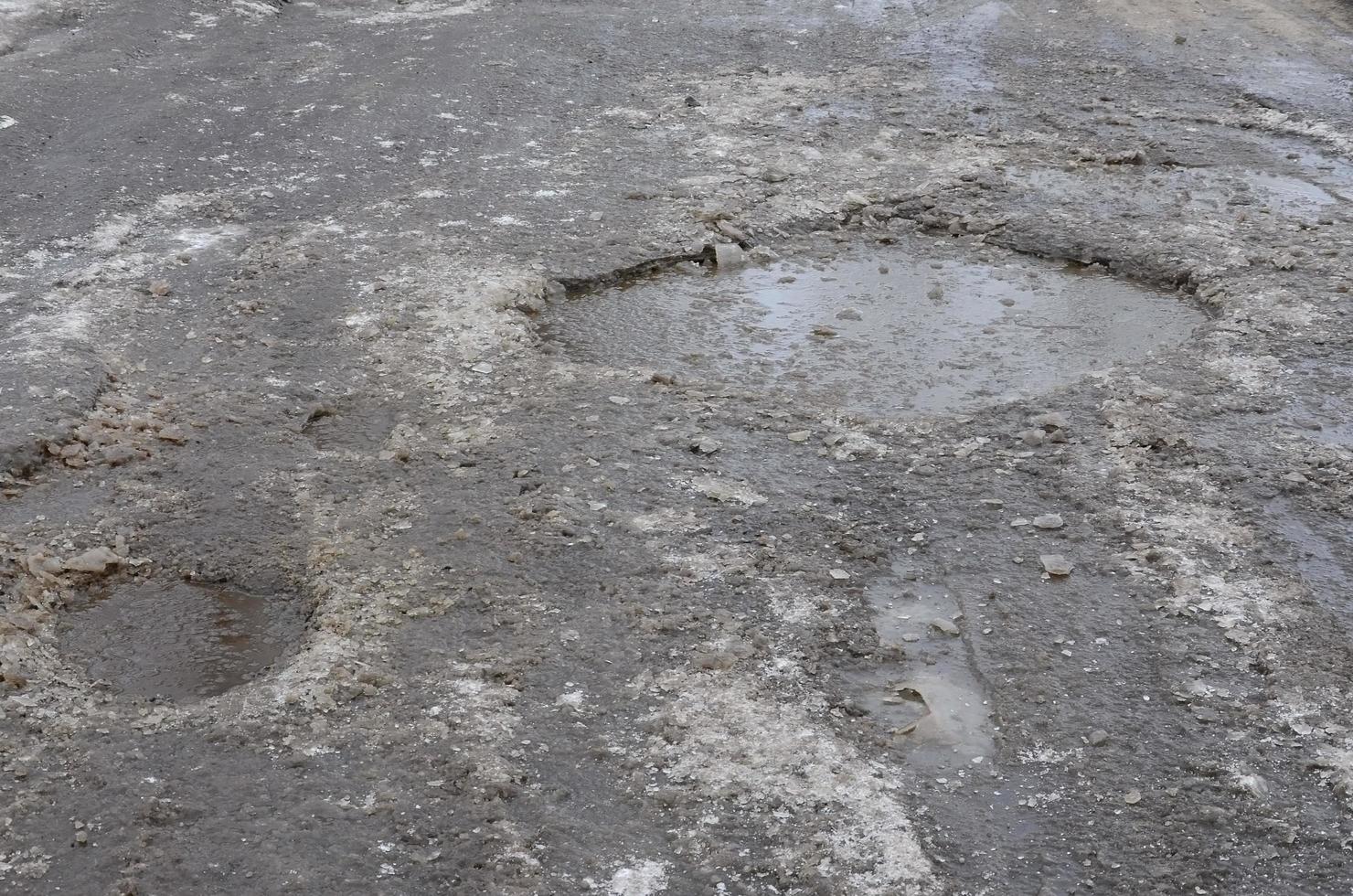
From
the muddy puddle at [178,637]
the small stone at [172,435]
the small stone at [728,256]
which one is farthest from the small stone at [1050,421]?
the small stone at [172,435]

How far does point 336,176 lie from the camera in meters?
6.85

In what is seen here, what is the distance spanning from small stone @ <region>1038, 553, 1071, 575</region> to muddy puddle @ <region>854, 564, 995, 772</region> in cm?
34

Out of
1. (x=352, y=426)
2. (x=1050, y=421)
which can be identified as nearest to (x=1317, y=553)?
(x=1050, y=421)

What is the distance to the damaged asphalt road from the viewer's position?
2965 mm

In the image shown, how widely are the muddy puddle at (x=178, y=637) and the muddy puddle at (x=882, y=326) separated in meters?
1.90

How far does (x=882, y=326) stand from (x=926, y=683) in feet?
7.79

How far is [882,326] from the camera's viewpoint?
17.8ft

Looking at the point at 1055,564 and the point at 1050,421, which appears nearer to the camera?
the point at 1055,564

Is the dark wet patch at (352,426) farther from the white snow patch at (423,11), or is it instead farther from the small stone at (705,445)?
the white snow patch at (423,11)

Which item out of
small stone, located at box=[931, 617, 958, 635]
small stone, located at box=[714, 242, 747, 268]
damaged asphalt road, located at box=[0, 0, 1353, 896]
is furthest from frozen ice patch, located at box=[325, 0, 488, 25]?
small stone, located at box=[931, 617, 958, 635]

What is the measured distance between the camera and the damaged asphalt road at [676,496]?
296 centimetres

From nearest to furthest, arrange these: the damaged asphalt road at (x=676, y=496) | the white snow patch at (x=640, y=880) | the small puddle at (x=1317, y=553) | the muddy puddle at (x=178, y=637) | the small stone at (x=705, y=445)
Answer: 1. the white snow patch at (x=640, y=880)
2. the damaged asphalt road at (x=676, y=496)
3. the muddy puddle at (x=178, y=637)
4. the small puddle at (x=1317, y=553)
5. the small stone at (x=705, y=445)

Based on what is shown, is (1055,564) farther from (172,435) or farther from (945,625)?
(172,435)

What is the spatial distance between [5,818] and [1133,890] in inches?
108
